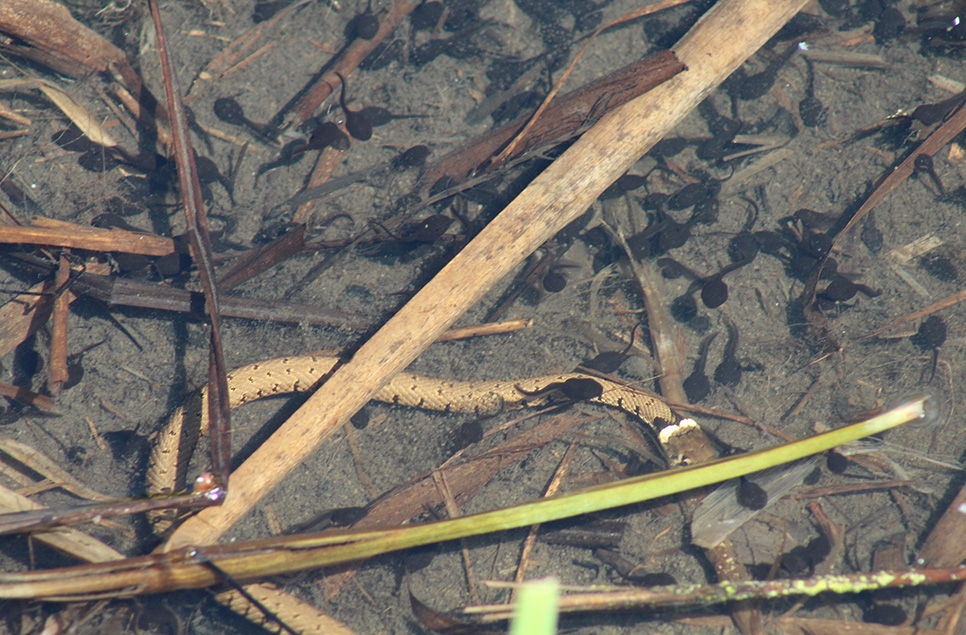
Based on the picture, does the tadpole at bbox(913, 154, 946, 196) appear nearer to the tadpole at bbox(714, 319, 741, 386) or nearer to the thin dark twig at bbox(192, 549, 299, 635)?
the tadpole at bbox(714, 319, 741, 386)

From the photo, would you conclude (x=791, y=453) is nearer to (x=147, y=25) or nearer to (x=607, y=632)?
(x=607, y=632)

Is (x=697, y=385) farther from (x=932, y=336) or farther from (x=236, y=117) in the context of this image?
(x=236, y=117)

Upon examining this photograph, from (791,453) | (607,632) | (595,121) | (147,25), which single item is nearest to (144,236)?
(147,25)

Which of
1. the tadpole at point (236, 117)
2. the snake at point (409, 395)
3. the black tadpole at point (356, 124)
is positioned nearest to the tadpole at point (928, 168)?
the snake at point (409, 395)

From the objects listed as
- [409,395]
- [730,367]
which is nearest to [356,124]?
[409,395]

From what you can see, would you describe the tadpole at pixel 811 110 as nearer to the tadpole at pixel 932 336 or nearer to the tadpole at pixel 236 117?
the tadpole at pixel 932 336

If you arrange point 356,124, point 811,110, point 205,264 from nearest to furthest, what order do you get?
point 205,264 → point 356,124 → point 811,110
